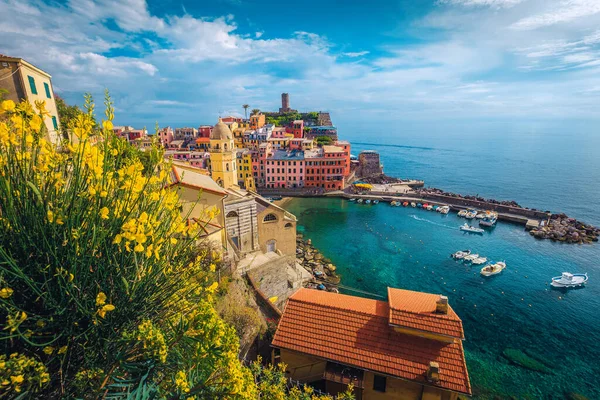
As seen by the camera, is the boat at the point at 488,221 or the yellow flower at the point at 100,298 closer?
the yellow flower at the point at 100,298

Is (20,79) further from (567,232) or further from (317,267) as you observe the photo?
(567,232)

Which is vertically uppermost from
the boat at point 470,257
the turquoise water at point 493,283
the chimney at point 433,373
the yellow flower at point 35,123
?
the yellow flower at point 35,123

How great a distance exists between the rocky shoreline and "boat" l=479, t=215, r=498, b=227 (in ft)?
98.3

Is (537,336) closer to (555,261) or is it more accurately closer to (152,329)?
(555,261)

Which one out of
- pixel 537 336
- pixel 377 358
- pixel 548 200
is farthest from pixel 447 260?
pixel 548 200

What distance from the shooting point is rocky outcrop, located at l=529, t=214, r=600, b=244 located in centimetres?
4212

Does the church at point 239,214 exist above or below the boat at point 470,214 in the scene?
above

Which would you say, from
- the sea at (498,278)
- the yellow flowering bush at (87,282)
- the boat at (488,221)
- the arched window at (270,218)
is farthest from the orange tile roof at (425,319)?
the boat at (488,221)

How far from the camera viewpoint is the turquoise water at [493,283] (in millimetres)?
19500

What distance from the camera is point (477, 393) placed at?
17.6 meters

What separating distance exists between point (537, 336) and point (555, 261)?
1866cm

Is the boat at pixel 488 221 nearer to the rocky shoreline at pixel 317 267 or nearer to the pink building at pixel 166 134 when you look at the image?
the rocky shoreline at pixel 317 267

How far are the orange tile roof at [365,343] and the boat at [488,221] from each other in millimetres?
41685

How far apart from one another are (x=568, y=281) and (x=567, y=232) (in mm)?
19284
